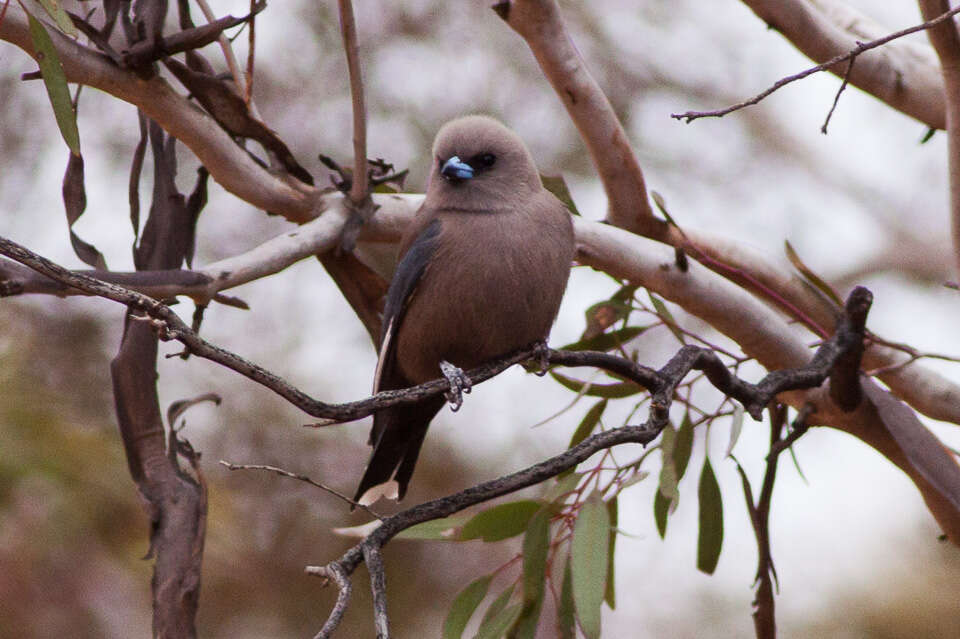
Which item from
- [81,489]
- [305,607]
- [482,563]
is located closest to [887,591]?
[482,563]

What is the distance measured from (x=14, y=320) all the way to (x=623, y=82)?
431 cm

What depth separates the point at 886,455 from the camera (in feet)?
8.48

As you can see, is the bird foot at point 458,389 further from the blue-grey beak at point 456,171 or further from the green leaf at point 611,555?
the blue-grey beak at point 456,171

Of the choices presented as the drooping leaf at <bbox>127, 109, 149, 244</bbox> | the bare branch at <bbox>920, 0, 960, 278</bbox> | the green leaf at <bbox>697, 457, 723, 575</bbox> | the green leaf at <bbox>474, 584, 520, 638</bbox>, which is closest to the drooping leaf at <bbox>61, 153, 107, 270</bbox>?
the drooping leaf at <bbox>127, 109, 149, 244</bbox>

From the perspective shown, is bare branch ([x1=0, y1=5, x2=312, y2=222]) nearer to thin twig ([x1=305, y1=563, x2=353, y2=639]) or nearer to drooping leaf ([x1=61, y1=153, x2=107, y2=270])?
drooping leaf ([x1=61, y1=153, x2=107, y2=270])

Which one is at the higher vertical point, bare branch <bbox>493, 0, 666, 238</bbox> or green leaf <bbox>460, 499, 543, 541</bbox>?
bare branch <bbox>493, 0, 666, 238</bbox>

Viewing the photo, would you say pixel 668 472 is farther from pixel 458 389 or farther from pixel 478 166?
pixel 478 166

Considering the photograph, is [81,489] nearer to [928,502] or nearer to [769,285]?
[769,285]

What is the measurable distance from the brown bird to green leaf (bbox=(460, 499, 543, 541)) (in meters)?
0.30

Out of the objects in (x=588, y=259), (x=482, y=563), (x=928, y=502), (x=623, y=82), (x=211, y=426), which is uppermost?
(x=623, y=82)

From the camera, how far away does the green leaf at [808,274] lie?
281cm

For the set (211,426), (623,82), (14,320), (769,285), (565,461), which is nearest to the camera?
(565,461)

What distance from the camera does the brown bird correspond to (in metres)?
2.39

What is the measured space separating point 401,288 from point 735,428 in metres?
0.85
